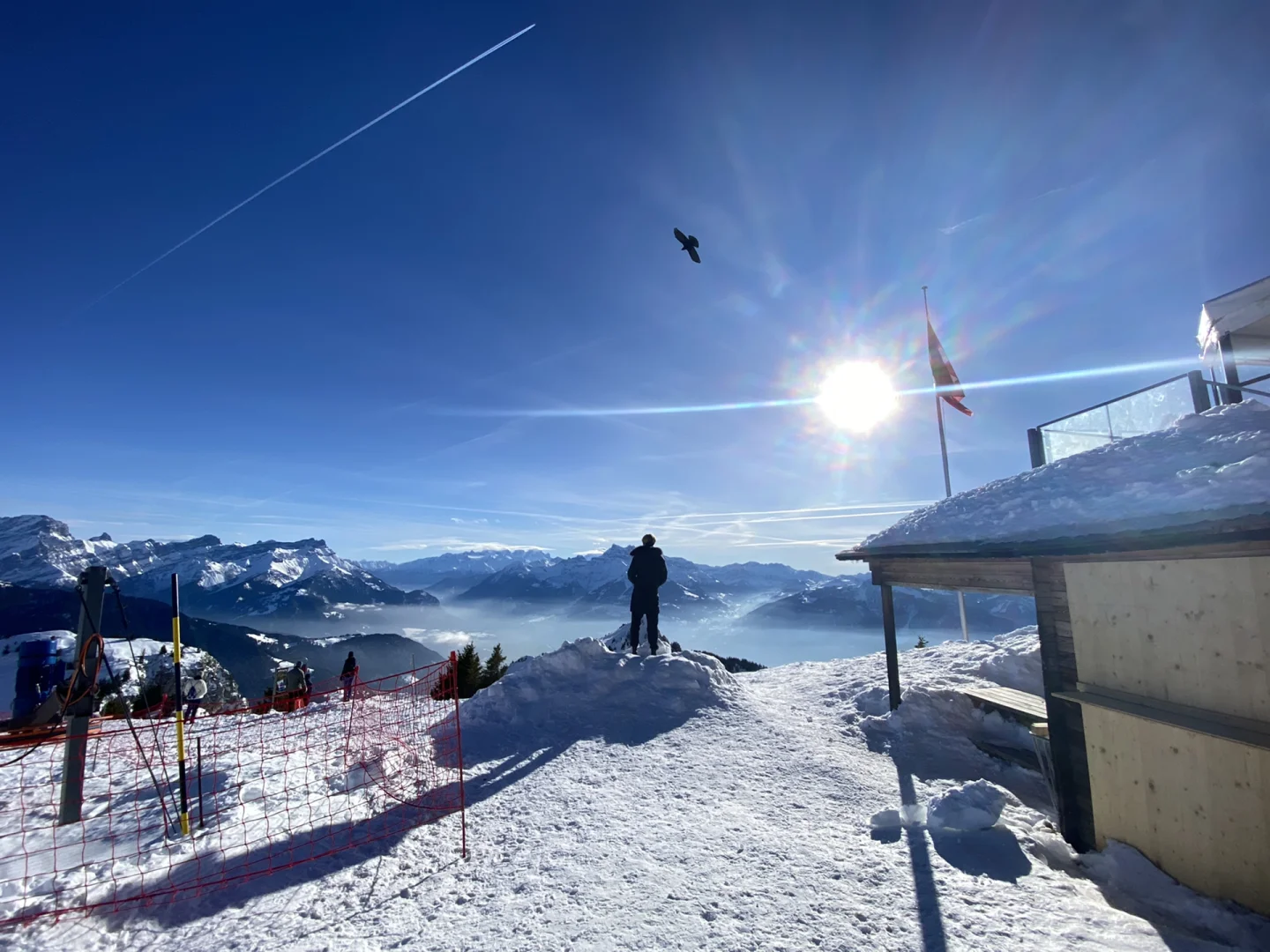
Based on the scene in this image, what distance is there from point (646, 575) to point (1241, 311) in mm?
10903

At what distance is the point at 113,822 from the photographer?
22.4ft

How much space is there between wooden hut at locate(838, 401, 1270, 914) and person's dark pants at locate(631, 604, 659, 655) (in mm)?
6465

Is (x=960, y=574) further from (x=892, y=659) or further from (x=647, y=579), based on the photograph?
(x=647, y=579)

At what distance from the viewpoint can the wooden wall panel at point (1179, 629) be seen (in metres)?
4.62

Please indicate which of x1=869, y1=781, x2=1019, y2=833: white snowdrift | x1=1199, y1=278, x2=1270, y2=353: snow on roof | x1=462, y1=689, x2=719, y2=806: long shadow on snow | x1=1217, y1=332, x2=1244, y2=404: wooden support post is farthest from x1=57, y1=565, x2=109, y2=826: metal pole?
x1=1199, y1=278, x2=1270, y2=353: snow on roof

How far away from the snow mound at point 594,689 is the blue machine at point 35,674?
18.9ft

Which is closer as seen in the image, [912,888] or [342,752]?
[912,888]

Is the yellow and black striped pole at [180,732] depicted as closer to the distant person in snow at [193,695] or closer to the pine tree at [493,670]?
the distant person in snow at [193,695]

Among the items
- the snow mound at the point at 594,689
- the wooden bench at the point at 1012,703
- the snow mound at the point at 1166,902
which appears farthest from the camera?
the snow mound at the point at 594,689

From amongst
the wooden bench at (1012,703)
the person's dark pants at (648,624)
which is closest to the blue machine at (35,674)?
the person's dark pants at (648,624)

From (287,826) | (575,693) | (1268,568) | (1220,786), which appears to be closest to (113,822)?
(287,826)

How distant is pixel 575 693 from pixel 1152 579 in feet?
29.4

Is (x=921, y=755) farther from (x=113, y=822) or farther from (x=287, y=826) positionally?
(x=113, y=822)

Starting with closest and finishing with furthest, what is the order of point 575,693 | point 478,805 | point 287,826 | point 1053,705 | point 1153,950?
point 1153,950 → point 1053,705 → point 287,826 → point 478,805 → point 575,693
